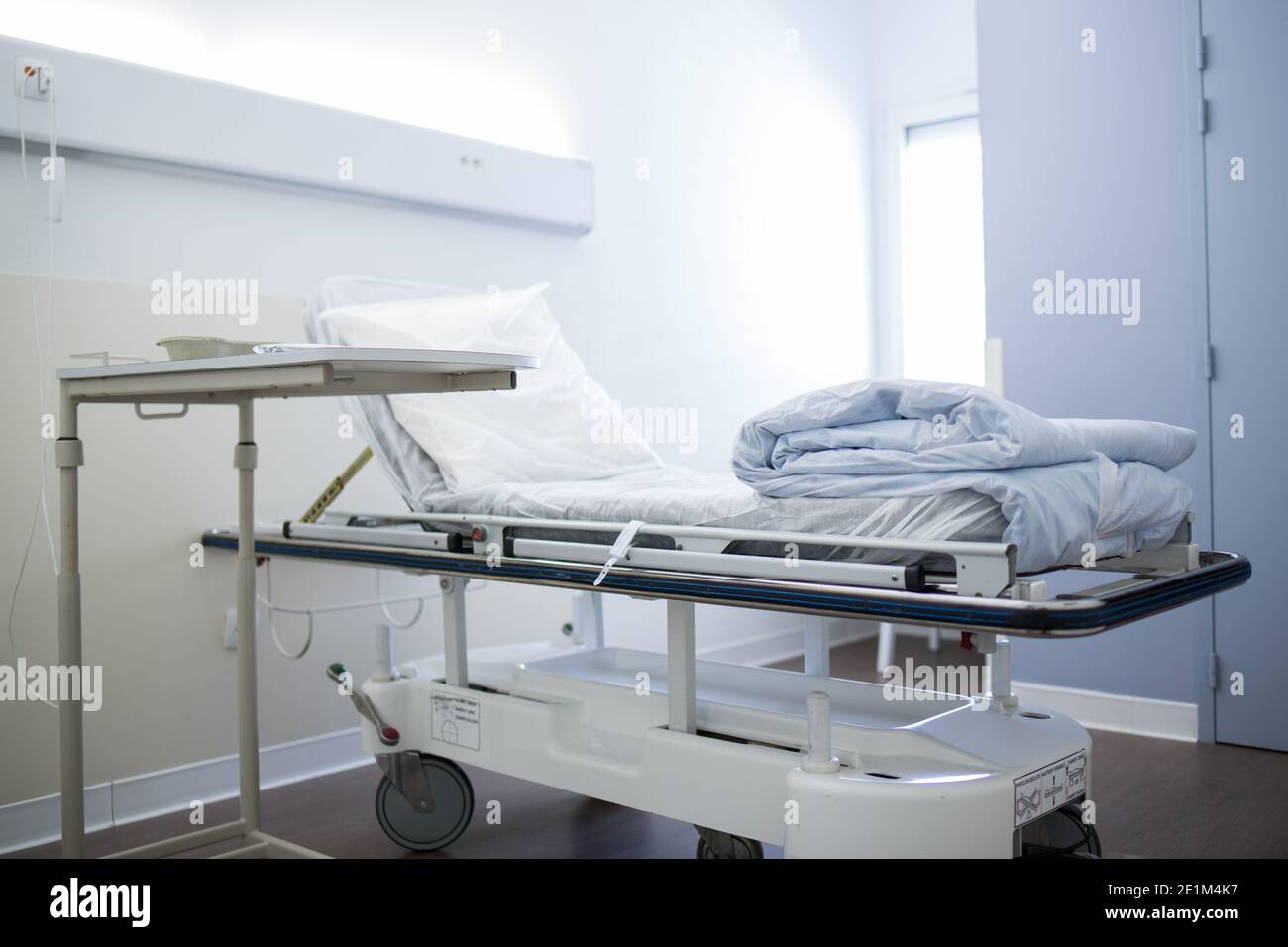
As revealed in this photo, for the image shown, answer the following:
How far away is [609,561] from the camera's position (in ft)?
6.62

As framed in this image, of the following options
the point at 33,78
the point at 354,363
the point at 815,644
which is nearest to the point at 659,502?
the point at 354,363

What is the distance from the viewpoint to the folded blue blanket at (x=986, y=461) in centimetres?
168

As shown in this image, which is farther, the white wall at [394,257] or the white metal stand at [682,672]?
the white wall at [394,257]

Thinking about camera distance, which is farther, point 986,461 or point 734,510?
point 734,510

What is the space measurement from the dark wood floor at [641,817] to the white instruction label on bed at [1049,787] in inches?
29.2

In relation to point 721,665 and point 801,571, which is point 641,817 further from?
point 801,571

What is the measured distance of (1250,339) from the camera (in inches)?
131

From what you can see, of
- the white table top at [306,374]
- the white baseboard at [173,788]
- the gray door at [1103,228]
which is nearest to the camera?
the white table top at [306,374]

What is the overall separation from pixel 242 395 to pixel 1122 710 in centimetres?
283

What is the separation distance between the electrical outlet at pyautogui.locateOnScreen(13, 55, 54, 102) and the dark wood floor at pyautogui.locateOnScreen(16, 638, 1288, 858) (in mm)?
1749

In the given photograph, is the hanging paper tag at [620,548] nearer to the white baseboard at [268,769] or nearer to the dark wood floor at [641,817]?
the dark wood floor at [641,817]

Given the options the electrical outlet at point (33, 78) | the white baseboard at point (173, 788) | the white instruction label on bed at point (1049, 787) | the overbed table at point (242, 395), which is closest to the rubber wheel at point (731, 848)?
the white instruction label on bed at point (1049, 787)

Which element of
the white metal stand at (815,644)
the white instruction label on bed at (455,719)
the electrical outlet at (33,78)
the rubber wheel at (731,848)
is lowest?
the rubber wheel at (731,848)
